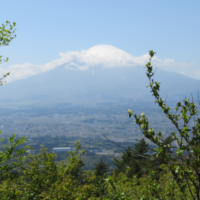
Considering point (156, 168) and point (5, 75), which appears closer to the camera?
point (5, 75)

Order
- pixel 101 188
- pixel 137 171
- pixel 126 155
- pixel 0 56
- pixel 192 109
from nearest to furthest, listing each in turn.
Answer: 1. pixel 192 109
2. pixel 0 56
3. pixel 101 188
4. pixel 137 171
5. pixel 126 155

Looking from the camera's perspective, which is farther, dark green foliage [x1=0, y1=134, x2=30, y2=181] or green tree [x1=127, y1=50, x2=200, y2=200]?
dark green foliage [x1=0, y1=134, x2=30, y2=181]

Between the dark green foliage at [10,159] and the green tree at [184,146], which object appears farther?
the dark green foliage at [10,159]

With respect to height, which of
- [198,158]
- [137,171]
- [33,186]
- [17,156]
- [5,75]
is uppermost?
[5,75]

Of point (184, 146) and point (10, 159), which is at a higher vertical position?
point (184, 146)

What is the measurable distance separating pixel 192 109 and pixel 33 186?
1261 cm

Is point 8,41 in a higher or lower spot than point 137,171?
higher

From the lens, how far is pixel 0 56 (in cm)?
828

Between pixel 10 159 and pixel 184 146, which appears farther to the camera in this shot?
pixel 10 159

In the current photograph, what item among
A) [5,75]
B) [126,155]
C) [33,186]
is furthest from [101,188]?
[126,155]

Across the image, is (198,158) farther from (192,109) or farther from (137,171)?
(137,171)

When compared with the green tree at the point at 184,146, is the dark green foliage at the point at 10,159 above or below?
below

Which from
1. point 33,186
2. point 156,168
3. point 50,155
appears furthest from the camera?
point 156,168

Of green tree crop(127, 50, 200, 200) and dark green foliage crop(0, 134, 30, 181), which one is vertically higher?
green tree crop(127, 50, 200, 200)
